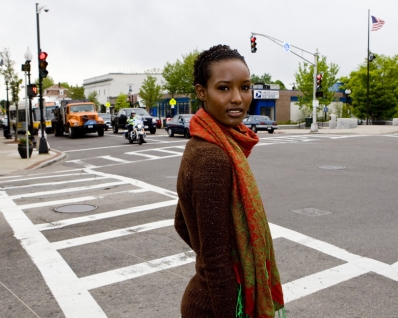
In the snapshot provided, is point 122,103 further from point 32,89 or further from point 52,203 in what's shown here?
point 52,203

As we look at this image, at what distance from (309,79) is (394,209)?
45861 mm

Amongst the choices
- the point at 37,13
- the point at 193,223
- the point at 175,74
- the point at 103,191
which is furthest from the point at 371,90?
the point at 193,223

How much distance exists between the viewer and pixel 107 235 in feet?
22.9

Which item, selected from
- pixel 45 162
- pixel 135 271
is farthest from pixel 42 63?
pixel 135 271

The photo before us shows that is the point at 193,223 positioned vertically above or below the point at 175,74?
below

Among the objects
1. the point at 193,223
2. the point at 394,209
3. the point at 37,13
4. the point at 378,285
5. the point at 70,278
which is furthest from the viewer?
the point at 37,13

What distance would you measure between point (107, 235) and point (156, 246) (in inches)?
39.8

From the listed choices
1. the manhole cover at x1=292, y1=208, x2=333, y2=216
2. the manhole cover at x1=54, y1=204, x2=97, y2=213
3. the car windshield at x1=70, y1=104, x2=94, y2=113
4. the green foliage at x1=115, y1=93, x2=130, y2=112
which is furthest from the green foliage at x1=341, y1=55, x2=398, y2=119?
the manhole cover at x1=54, y1=204, x2=97, y2=213

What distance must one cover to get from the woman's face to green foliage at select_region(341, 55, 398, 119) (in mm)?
49713

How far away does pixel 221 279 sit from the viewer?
6.22 ft

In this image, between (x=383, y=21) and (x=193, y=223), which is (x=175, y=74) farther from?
(x=193, y=223)

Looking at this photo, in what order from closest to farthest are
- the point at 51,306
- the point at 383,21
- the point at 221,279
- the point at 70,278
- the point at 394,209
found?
the point at 221,279
the point at 51,306
the point at 70,278
the point at 394,209
the point at 383,21

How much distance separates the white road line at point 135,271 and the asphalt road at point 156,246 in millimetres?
12

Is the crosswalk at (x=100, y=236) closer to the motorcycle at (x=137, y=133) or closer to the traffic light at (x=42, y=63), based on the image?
the traffic light at (x=42, y=63)
